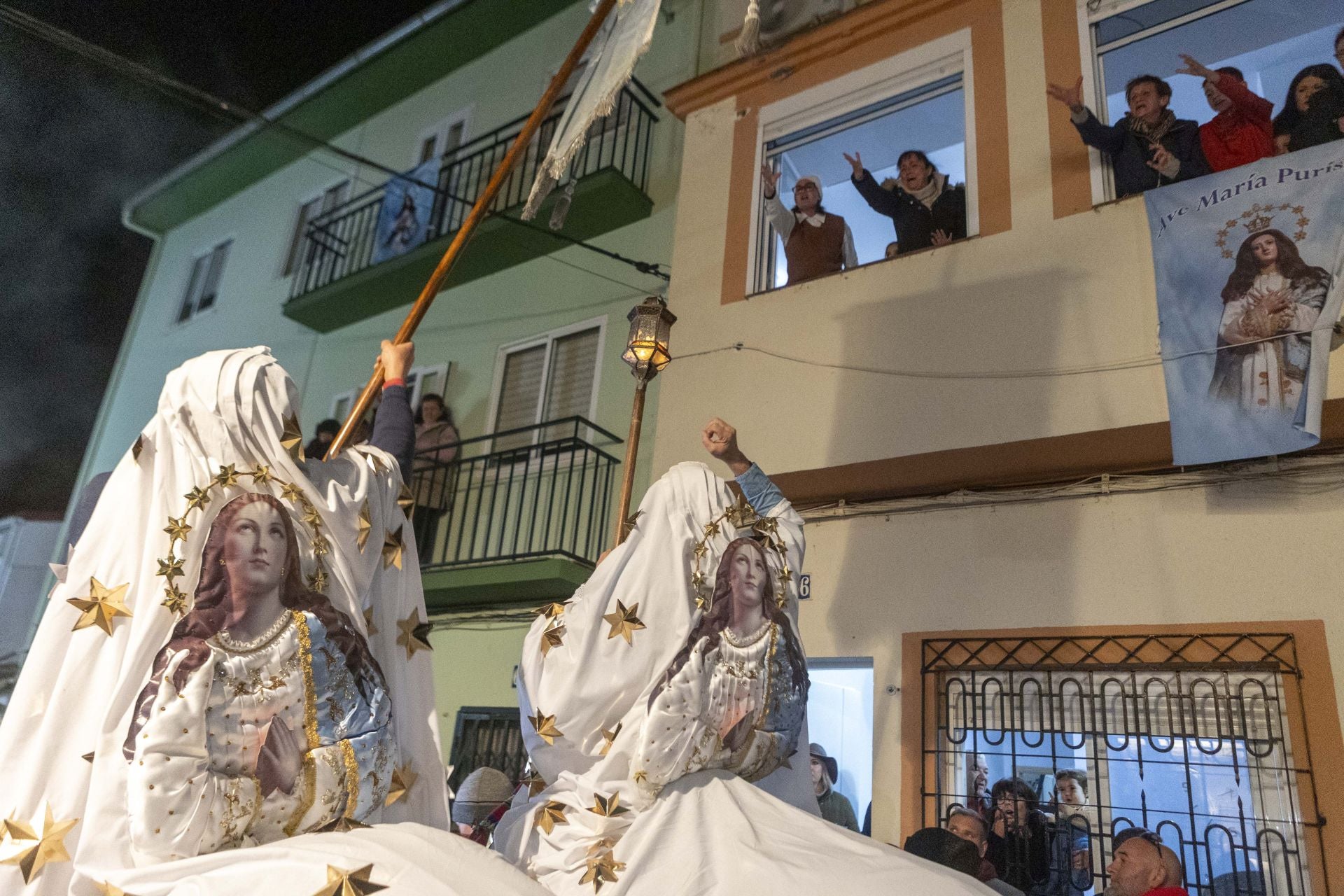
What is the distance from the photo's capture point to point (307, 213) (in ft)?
32.2

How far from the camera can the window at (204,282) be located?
→ 8.35 meters

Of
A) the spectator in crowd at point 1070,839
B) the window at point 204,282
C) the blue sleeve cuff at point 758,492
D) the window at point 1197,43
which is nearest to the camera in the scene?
the blue sleeve cuff at point 758,492

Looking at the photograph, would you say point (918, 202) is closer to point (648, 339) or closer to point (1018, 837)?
point (648, 339)

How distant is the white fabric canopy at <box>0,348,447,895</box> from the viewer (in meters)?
1.72

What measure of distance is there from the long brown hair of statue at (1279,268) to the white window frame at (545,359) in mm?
4071

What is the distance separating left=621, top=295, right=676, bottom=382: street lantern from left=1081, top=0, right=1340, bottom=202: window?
96.7 inches

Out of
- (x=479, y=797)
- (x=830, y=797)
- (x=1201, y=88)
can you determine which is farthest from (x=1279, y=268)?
(x=479, y=797)

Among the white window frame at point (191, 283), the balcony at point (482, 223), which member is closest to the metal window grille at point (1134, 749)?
the balcony at point (482, 223)

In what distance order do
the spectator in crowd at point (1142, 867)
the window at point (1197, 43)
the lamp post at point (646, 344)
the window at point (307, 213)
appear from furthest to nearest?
the window at point (307, 213) → the window at point (1197, 43) → the spectator in crowd at point (1142, 867) → the lamp post at point (646, 344)

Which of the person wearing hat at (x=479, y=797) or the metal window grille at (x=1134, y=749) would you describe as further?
the person wearing hat at (x=479, y=797)

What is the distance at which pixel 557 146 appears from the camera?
3.64 meters

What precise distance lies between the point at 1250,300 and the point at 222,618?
3.97 metres

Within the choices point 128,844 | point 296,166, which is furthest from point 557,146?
point 296,166

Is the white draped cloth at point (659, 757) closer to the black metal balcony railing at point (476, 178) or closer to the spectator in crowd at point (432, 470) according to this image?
the black metal balcony railing at point (476, 178)
